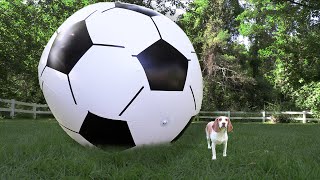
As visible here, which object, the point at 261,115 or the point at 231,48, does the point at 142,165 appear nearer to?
the point at 261,115

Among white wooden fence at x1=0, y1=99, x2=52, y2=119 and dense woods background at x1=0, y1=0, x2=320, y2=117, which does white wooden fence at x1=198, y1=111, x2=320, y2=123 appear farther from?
white wooden fence at x1=0, y1=99, x2=52, y2=119

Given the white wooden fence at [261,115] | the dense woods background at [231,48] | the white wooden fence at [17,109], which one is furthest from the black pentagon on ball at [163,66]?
the white wooden fence at [261,115]

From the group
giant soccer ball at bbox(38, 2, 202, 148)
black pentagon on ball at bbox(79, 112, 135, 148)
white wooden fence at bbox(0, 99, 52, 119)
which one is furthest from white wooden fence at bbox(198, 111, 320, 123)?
black pentagon on ball at bbox(79, 112, 135, 148)

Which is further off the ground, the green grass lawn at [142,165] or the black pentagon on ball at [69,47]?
the black pentagon on ball at [69,47]

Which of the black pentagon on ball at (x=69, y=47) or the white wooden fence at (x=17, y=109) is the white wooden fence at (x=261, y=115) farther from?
the black pentagon on ball at (x=69, y=47)

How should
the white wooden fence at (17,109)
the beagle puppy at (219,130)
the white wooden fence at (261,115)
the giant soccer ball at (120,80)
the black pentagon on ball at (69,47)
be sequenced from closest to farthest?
the beagle puppy at (219,130) < the giant soccer ball at (120,80) < the black pentagon on ball at (69,47) < the white wooden fence at (17,109) < the white wooden fence at (261,115)

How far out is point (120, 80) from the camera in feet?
12.3

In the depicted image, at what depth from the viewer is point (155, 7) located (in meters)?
18.7

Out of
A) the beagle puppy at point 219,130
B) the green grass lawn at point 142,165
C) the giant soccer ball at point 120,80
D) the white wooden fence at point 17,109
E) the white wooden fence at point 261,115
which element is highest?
the giant soccer ball at point 120,80

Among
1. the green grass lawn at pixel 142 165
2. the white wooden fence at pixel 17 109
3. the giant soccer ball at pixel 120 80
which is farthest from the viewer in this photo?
the white wooden fence at pixel 17 109

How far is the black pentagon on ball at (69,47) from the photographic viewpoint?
3.89m

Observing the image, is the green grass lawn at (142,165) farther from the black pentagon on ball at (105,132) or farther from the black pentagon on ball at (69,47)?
the black pentagon on ball at (69,47)

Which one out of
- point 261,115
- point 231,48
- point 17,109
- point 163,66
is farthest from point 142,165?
point 231,48

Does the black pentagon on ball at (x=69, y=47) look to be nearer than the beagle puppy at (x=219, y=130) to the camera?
No
